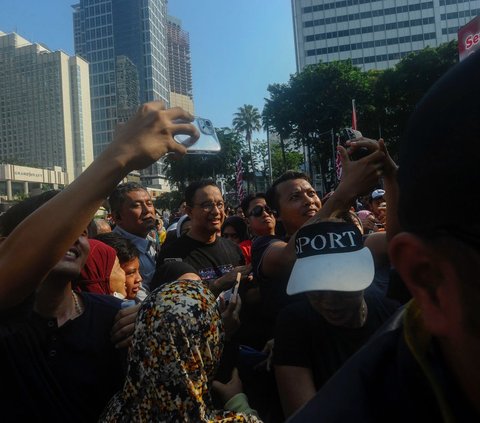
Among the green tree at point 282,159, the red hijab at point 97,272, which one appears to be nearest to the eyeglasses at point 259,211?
the red hijab at point 97,272

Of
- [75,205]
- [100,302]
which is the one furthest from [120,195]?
[75,205]

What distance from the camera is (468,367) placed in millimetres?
822

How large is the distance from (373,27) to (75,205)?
8858 cm

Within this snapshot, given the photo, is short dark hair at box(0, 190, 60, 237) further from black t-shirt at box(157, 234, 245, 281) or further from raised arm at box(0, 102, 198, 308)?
black t-shirt at box(157, 234, 245, 281)

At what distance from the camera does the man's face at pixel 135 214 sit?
15.4 feet

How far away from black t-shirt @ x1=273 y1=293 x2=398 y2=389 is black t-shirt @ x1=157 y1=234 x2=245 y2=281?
1.74 m

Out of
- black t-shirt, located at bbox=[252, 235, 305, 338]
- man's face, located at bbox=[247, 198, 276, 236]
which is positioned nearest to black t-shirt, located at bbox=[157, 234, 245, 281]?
man's face, located at bbox=[247, 198, 276, 236]

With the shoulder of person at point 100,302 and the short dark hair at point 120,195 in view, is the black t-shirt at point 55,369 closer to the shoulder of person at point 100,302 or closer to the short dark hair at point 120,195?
the shoulder of person at point 100,302

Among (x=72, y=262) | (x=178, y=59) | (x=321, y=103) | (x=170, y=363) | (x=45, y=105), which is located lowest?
(x=170, y=363)

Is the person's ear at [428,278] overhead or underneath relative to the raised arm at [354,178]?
underneath

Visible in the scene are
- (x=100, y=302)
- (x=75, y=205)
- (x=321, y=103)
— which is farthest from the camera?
(x=321, y=103)

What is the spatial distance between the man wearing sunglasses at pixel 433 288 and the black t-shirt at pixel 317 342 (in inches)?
47.6

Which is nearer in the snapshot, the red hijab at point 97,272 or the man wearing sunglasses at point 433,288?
the man wearing sunglasses at point 433,288

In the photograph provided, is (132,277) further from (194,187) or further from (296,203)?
(194,187)
